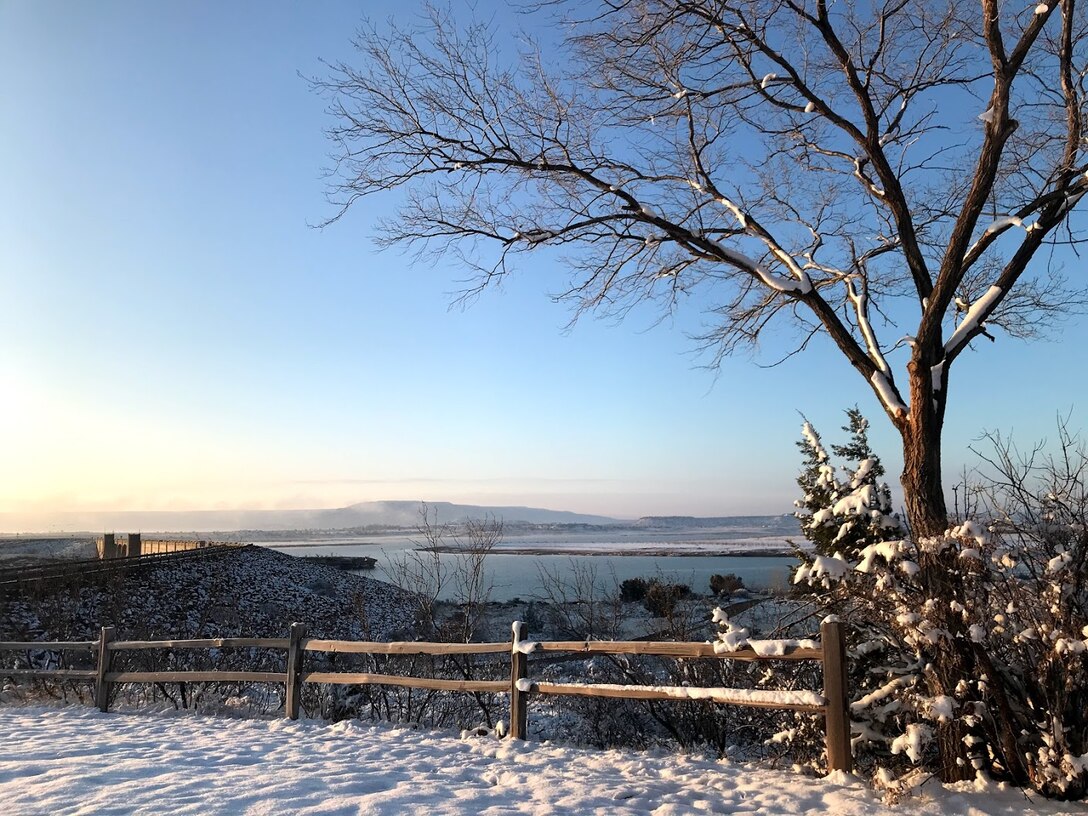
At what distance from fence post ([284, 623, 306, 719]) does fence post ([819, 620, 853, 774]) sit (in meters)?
6.07

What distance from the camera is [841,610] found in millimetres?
6477

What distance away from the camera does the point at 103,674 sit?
33.3 feet

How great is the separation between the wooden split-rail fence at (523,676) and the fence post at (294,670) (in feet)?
0.04

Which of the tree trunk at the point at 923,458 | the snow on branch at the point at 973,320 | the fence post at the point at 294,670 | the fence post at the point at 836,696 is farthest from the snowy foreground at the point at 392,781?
the snow on branch at the point at 973,320

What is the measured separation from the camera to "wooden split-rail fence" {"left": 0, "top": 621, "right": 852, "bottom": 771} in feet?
19.5

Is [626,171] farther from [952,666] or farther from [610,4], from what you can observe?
[952,666]

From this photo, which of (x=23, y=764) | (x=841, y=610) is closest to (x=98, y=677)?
(x=23, y=764)

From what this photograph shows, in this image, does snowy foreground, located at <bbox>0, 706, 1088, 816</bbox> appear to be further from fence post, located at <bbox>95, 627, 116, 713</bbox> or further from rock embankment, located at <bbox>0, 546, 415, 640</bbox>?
rock embankment, located at <bbox>0, 546, 415, 640</bbox>

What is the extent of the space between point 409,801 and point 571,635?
32.0ft

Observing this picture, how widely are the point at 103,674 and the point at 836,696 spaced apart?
9363 mm

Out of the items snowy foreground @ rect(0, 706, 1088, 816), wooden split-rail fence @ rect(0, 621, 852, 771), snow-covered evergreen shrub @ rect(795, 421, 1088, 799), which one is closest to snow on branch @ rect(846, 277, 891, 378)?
snow-covered evergreen shrub @ rect(795, 421, 1088, 799)

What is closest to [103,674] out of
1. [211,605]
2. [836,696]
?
[836,696]

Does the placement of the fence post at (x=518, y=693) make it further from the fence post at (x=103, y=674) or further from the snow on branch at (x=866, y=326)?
the fence post at (x=103, y=674)

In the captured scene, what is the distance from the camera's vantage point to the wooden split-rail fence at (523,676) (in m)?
5.96
